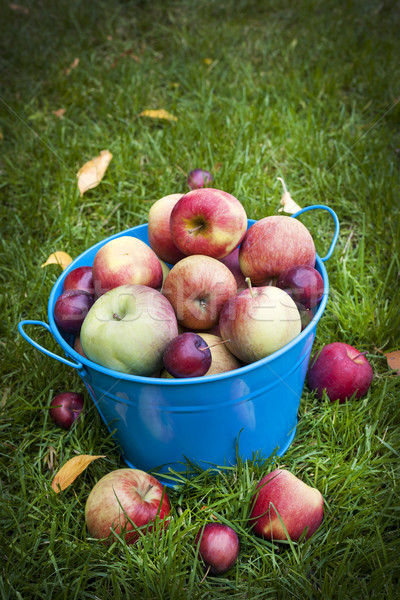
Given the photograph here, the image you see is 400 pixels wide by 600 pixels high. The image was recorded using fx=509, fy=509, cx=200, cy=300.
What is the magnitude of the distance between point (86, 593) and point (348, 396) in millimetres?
1190

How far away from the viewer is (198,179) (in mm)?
2863

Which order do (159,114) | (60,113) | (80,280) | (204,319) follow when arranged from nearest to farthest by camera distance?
1. (204,319)
2. (80,280)
3. (159,114)
4. (60,113)

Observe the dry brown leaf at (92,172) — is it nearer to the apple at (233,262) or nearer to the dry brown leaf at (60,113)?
the dry brown leaf at (60,113)

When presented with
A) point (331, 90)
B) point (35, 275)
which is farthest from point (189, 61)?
point (35, 275)

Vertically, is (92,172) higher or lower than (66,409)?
higher

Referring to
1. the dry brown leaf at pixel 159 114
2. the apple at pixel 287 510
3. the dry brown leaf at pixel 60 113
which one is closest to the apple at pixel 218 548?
the apple at pixel 287 510

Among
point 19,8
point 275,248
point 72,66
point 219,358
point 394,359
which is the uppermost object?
point 19,8

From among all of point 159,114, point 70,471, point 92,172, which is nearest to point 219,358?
point 70,471

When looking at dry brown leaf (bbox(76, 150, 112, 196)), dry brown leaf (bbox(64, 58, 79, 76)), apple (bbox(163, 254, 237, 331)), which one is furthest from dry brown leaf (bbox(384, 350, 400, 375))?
dry brown leaf (bbox(64, 58, 79, 76))

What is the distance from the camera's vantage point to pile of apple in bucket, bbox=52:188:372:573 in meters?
1.60

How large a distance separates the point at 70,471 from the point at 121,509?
11.0 inches

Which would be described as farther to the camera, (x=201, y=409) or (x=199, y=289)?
(x=199, y=289)

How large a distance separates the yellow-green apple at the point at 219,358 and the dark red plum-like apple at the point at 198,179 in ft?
4.24

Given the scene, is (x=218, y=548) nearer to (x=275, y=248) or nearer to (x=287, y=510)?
(x=287, y=510)
